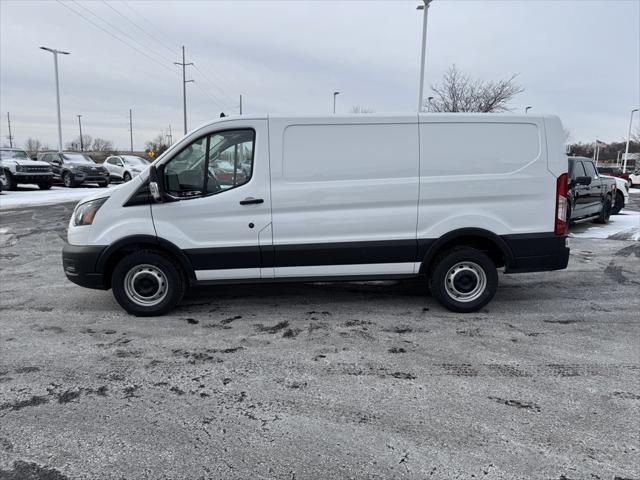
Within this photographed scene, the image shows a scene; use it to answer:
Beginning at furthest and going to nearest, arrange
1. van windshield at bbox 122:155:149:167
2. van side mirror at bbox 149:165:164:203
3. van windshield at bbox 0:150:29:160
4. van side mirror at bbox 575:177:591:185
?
van windshield at bbox 122:155:149:167 → van windshield at bbox 0:150:29:160 → van side mirror at bbox 575:177:591:185 → van side mirror at bbox 149:165:164:203

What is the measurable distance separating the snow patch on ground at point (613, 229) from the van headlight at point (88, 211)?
33.4ft

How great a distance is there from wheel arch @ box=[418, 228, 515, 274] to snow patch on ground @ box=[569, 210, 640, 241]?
269 inches

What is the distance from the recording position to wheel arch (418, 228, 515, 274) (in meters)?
4.99

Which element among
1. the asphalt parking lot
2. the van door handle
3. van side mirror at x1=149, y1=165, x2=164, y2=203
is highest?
van side mirror at x1=149, y1=165, x2=164, y2=203

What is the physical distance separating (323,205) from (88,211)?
252 cm

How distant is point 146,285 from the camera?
504 cm

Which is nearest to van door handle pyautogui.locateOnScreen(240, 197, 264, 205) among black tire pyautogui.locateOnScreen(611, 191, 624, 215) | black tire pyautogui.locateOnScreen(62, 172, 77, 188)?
black tire pyautogui.locateOnScreen(611, 191, 624, 215)

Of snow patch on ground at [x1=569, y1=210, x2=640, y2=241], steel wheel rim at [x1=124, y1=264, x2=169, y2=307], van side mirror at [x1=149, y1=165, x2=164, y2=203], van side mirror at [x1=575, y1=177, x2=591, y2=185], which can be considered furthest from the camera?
snow patch on ground at [x1=569, y1=210, x2=640, y2=241]

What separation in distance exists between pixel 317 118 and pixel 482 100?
2461 centimetres

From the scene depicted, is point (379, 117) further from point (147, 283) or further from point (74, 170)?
point (74, 170)

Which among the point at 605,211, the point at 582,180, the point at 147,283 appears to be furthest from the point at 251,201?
the point at 605,211

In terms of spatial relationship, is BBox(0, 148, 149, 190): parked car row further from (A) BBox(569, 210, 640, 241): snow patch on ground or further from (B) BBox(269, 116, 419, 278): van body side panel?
(A) BBox(569, 210, 640, 241): snow patch on ground

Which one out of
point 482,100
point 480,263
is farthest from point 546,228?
point 482,100

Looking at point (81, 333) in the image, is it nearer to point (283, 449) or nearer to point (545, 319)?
point (283, 449)
